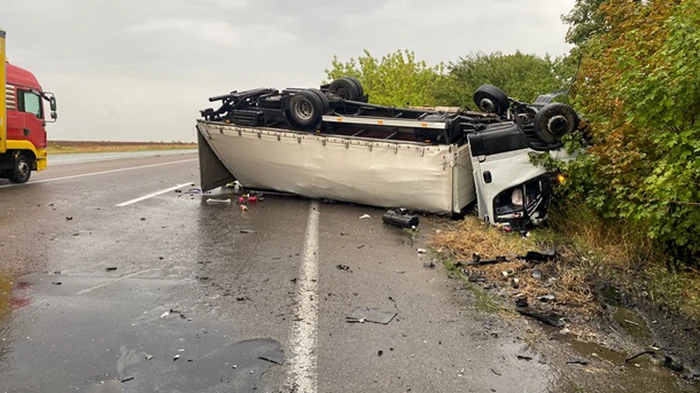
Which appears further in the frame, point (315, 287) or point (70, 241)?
point (70, 241)

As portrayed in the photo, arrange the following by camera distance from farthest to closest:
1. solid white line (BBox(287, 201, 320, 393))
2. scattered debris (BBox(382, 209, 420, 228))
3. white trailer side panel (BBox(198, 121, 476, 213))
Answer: white trailer side panel (BBox(198, 121, 476, 213)) < scattered debris (BBox(382, 209, 420, 228)) < solid white line (BBox(287, 201, 320, 393))

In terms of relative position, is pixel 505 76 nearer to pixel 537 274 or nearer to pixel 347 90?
pixel 347 90

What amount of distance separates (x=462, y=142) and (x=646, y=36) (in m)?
3.69

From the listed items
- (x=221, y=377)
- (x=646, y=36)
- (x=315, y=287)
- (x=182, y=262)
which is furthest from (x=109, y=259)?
(x=646, y=36)

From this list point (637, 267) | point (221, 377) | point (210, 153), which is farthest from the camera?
point (210, 153)

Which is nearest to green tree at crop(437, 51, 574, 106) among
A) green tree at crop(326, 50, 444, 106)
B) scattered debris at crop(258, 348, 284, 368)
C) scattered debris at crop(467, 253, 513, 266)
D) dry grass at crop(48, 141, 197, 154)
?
green tree at crop(326, 50, 444, 106)

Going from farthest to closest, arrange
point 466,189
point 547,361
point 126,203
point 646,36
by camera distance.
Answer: point 126,203
point 466,189
point 646,36
point 547,361

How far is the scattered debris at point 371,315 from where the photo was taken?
4.17 meters

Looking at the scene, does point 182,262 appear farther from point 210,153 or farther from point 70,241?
point 210,153

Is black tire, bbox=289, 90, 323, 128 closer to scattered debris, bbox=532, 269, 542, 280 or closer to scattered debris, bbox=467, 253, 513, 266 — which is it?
scattered debris, bbox=467, 253, 513, 266

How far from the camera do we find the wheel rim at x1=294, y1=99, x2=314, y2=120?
10055mm

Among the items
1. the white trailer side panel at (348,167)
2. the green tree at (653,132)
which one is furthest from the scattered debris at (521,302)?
the white trailer side panel at (348,167)

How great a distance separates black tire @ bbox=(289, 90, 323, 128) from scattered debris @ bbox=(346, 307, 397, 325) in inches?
244

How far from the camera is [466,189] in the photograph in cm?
909
